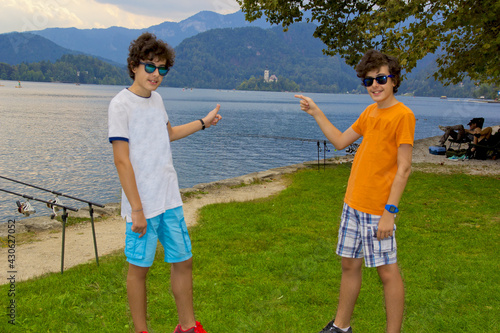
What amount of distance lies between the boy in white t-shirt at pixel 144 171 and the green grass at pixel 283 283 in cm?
136

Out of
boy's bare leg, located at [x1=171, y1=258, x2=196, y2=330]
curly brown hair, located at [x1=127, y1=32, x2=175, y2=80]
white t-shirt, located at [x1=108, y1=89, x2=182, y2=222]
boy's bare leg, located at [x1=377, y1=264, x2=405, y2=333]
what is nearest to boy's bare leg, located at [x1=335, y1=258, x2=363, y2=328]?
boy's bare leg, located at [x1=377, y1=264, x2=405, y2=333]

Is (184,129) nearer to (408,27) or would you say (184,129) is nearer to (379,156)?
(379,156)

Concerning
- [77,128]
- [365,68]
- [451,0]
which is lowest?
[77,128]

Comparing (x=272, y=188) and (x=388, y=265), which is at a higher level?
(x=388, y=265)

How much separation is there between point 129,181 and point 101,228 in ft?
23.7

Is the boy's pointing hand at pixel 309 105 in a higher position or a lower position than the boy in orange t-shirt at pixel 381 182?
higher

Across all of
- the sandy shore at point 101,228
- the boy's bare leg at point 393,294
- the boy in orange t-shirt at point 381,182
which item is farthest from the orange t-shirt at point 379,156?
the sandy shore at point 101,228

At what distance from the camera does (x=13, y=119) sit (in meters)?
59.1

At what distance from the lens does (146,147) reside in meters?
3.42

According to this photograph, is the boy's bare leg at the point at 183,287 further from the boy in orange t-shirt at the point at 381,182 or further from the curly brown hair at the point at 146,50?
the curly brown hair at the point at 146,50

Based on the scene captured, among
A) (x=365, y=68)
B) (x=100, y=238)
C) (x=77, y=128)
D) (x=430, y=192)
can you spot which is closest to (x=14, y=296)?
(x=100, y=238)

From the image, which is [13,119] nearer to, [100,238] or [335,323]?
[100,238]

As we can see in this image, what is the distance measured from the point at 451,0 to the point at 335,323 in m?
10.5

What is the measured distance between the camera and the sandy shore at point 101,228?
746cm
